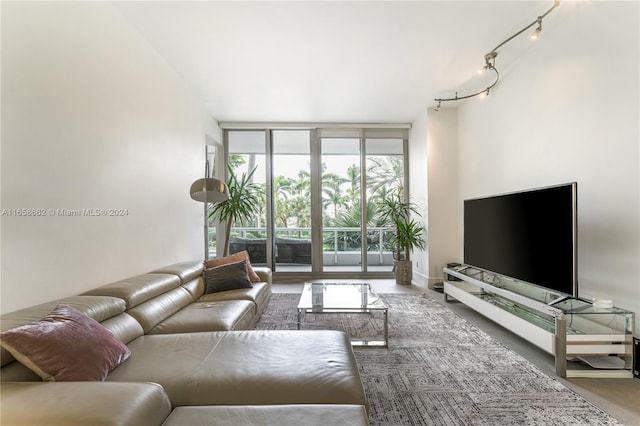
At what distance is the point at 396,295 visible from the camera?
15.0ft

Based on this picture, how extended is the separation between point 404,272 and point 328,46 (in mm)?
3831

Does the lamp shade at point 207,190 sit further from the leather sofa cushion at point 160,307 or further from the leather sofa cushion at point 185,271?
the leather sofa cushion at point 160,307

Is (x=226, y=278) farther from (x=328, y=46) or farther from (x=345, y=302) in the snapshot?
(x=328, y=46)

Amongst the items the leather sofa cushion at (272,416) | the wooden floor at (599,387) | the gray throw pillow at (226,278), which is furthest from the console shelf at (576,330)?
the gray throw pillow at (226,278)

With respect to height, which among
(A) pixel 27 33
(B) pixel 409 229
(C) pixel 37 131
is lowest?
(B) pixel 409 229

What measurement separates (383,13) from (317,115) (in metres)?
2.78

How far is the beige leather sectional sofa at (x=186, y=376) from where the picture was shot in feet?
3.40

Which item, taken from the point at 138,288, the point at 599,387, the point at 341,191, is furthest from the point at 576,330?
the point at 341,191

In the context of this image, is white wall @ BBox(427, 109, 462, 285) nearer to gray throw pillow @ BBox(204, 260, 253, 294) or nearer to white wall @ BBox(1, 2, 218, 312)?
gray throw pillow @ BBox(204, 260, 253, 294)

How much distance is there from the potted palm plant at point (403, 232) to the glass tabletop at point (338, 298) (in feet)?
5.97

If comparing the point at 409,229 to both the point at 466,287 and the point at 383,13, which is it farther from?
the point at 383,13

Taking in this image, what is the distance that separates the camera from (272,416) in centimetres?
114

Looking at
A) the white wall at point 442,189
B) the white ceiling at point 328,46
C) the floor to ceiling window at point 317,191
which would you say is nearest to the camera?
the white ceiling at point 328,46

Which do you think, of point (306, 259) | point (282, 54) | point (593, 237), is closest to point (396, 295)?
point (306, 259)
